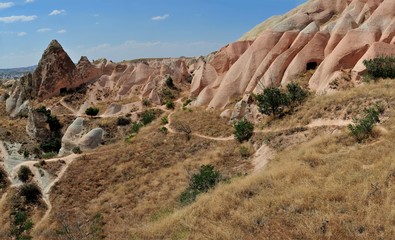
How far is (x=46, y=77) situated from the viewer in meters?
52.0

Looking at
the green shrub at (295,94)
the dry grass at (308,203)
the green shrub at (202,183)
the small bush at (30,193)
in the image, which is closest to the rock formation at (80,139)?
the small bush at (30,193)

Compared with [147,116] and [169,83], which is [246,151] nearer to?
[147,116]

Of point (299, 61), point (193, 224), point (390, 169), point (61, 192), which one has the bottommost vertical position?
point (61, 192)

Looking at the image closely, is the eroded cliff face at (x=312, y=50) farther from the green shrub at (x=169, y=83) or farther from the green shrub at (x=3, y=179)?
the green shrub at (x=3, y=179)

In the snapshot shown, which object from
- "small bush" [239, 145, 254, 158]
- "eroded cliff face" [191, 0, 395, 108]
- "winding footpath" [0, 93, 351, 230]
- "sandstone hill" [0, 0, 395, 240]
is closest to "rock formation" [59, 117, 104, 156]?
"sandstone hill" [0, 0, 395, 240]

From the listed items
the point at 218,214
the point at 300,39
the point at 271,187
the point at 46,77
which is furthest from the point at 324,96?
the point at 46,77

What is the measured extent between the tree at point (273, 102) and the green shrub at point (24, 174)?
16.9 m

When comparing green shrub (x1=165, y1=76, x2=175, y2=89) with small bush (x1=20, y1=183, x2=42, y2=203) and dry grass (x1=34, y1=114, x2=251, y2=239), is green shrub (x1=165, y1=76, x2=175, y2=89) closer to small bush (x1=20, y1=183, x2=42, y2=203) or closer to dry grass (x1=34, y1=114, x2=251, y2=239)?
dry grass (x1=34, y1=114, x2=251, y2=239)

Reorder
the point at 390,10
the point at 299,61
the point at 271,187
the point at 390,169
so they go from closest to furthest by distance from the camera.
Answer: the point at 390,169, the point at 271,187, the point at 390,10, the point at 299,61

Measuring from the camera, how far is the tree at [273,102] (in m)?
24.7

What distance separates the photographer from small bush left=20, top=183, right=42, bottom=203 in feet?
76.9

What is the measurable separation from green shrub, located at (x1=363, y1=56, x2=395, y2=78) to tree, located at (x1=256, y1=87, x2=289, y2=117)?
535cm

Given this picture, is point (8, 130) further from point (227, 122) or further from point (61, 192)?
point (227, 122)

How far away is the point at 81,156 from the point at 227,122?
1159cm
